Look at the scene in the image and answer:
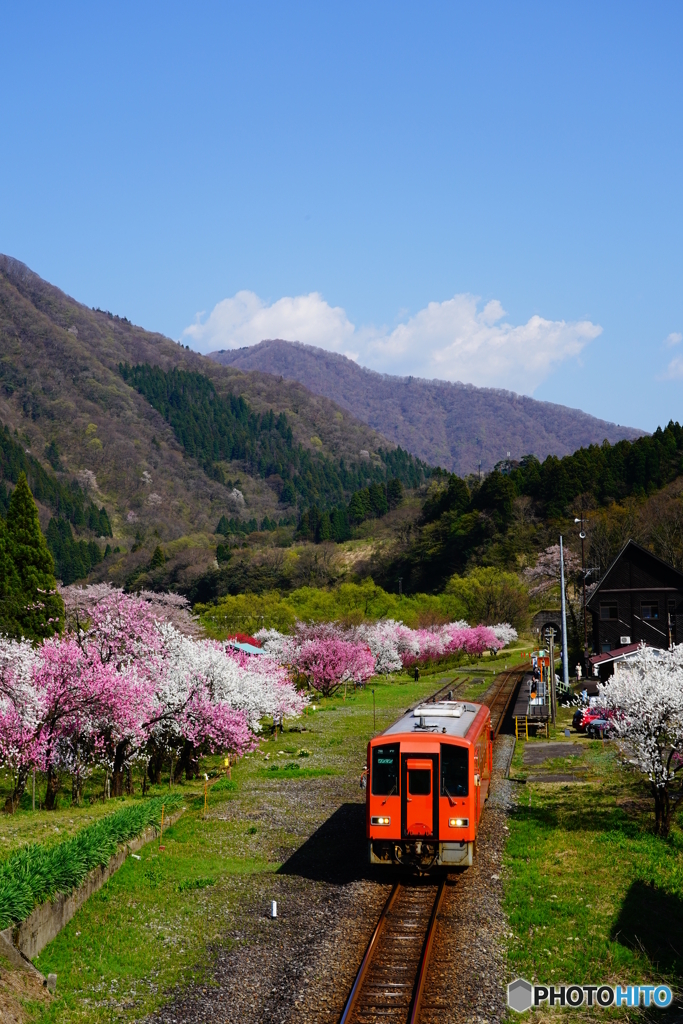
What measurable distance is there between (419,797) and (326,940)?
3291 mm

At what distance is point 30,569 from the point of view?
4734 cm

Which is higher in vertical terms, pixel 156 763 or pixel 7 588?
pixel 7 588

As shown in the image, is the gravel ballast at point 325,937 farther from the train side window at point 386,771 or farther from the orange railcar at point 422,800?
the train side window at point 386,771

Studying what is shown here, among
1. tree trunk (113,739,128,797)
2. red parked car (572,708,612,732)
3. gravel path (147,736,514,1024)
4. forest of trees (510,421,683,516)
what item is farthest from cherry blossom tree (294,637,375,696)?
forest of trees (510,421,683,516)

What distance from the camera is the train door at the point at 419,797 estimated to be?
52.0 ft

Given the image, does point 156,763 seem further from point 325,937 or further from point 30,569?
point 30,569

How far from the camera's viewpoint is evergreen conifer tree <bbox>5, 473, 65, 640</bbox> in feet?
147

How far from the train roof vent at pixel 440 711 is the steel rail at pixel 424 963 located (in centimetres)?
384

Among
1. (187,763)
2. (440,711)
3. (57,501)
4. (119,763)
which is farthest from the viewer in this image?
(57,501)

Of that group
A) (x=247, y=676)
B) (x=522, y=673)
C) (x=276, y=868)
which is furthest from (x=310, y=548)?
(x=276, y=868)

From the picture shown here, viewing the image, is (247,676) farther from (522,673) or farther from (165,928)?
(522,673)

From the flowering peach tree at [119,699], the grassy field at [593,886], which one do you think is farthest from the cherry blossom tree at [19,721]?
the grassy field at [593,886]

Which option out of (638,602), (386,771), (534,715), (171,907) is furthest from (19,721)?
(638,602)

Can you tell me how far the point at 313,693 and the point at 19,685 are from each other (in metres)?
36.0
